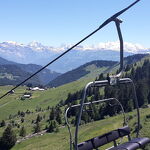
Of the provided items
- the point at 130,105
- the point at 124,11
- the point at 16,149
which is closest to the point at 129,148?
the point at 124,11

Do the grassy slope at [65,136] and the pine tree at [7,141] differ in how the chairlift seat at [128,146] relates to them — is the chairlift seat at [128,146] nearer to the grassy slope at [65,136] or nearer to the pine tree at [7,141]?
the grassy slope at [65,136]

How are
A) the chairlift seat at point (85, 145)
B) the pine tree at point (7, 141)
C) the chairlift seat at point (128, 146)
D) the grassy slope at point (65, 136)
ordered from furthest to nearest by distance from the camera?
the pine tree at point (7, 141) → the grassy slope at point (65, 136) → the chairlift seat at point (85, 145) → the chairlift seat at point (128, 146)

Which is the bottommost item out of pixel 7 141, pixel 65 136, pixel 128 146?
pixel 7 141

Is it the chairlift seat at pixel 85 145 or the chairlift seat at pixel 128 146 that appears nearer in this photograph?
the chairlift seat at pixel 128 146

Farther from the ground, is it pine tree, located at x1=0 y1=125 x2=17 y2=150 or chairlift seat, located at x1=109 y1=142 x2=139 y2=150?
chairlift seat, located at x1=109 y1=142 x2=139 y2=150

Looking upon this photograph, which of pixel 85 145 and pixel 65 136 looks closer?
pixel 85 145

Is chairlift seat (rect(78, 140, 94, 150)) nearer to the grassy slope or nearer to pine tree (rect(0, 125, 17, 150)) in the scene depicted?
the grassy slope

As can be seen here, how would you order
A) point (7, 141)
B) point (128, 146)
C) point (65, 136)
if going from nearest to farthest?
point (128, 146) → point (65, 136) → point (7, 141)

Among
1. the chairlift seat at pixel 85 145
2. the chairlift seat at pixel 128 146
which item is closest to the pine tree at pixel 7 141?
the chairlift seat at pixel 85 145

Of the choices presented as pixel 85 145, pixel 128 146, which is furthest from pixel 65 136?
pixel 128 146

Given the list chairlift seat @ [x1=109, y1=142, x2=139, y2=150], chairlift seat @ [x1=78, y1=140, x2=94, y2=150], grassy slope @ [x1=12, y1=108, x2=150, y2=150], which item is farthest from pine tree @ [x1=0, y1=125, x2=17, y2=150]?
chairlift seat @ [x1=109, y1=142, x2=139, y2=150]

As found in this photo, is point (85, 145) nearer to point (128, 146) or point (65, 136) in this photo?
point (128, 146)

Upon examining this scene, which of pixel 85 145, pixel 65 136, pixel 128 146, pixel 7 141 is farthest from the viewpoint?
pixel 7 141

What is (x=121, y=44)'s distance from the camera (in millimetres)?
10734
